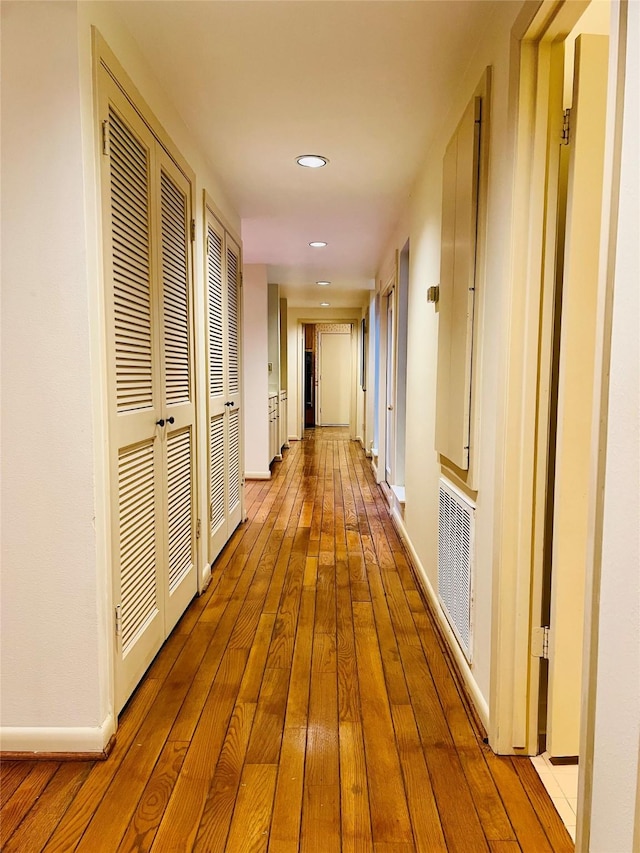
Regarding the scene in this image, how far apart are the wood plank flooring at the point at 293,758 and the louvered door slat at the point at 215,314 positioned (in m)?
1.28

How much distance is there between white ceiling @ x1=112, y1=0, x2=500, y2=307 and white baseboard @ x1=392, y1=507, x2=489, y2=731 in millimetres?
2220

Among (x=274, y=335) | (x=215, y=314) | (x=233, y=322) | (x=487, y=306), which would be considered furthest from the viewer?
(x=274, y=335)

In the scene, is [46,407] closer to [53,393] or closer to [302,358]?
[53,393]

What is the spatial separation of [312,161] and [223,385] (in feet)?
4.64

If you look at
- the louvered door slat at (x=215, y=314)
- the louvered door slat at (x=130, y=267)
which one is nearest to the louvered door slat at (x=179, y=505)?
the louvered door slat at (x=130, y=267)

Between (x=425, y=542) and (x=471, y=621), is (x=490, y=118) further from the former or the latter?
(x=425, y=542)

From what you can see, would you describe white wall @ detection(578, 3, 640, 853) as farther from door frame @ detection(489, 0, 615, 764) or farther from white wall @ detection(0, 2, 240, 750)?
white wall @ detection(0, 2, 240, 750)

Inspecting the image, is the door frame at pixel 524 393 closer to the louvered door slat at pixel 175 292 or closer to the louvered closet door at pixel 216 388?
the louvered door slat at pixel 175 292

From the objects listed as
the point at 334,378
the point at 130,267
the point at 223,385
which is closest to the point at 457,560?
the point at 130,267

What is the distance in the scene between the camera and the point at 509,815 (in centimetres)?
135

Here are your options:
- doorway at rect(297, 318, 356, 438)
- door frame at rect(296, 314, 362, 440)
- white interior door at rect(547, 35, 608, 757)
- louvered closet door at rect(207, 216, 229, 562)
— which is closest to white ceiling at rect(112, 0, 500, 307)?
louvered closet door at rect(207, 216, 229, 562)

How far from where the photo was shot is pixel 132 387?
184 centimetres

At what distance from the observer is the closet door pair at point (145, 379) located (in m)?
1.68

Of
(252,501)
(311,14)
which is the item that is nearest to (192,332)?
(311,14)
